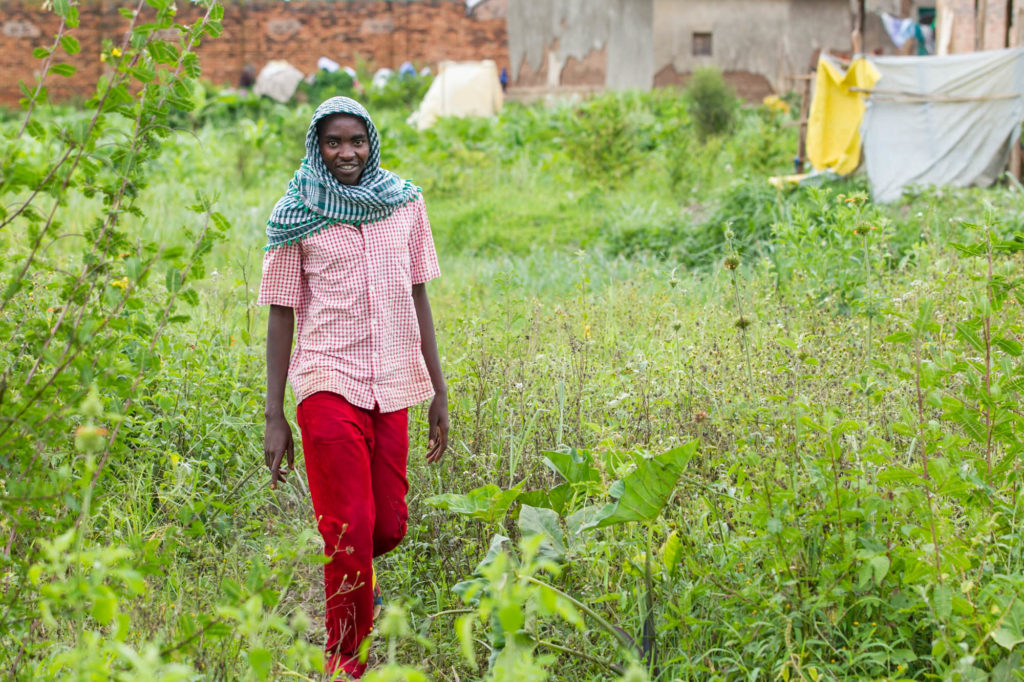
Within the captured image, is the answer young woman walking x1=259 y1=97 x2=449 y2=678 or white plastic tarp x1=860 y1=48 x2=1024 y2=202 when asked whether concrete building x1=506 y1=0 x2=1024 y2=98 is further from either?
young woman walking x1=259 y1=97 x2=449 y2=678

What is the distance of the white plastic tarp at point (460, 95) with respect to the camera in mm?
17016

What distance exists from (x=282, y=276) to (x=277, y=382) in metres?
0.31

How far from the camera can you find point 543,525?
280 centimetres

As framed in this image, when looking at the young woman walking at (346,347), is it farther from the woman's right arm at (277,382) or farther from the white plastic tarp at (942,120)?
the white plastic tarp at (942,120)

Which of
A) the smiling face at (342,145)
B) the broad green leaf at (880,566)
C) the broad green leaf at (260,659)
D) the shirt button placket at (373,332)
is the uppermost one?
the smiling face at (342,145)

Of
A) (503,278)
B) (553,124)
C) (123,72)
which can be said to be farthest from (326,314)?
(553,124)

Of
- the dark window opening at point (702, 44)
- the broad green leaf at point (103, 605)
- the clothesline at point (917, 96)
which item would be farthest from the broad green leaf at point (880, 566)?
the dark window opening at point (702, 44)

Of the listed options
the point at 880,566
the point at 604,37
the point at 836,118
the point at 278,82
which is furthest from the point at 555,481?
the point at 278,82

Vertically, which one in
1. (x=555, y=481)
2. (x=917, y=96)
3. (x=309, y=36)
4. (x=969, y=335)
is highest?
(x=309, y=36)

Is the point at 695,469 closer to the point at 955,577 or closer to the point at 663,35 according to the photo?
the point at 955,577

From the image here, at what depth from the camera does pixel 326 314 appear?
9.70 feet

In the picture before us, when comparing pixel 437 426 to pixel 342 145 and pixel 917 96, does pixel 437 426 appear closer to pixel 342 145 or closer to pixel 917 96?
pixel 342 145

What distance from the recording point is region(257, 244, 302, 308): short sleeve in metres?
2.94

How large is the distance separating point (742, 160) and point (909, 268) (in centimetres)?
546
